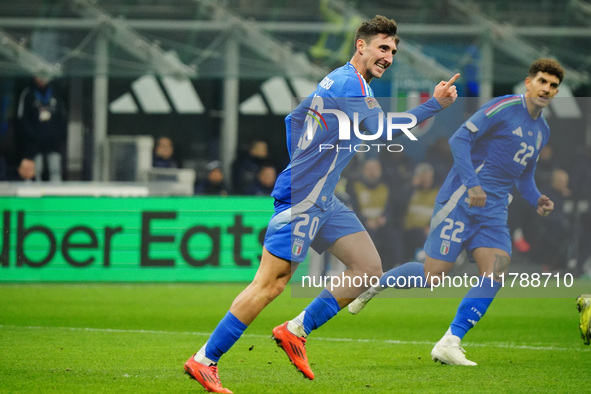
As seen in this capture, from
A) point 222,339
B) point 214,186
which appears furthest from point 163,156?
point 222,339

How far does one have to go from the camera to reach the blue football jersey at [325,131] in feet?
19.5

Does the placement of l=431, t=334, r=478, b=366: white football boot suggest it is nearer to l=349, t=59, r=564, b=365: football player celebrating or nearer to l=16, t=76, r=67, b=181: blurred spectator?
l=349, t=59, r=564, b=365: football player celebrating

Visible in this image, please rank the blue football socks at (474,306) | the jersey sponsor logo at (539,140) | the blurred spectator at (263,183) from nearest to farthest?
the blue football socks at (474,306) → the jersey sponsor logo at (539,140) → the blurred spectator at (263,183)

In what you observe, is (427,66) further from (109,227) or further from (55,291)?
(55,291)

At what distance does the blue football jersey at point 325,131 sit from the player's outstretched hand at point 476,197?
1.35 meters

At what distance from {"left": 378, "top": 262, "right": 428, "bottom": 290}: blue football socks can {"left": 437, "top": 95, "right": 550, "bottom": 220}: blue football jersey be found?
542 millimetres

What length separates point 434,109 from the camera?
19.7ft

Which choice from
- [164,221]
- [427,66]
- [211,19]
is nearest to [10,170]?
[164,221]

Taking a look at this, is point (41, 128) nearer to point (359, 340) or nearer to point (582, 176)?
point (359, 340)

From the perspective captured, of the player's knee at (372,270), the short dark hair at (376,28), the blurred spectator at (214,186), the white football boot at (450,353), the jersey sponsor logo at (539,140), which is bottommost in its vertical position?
the white football boot at (450,353)

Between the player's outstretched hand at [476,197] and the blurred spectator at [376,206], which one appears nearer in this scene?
the player's outstretched hand at [476,197]

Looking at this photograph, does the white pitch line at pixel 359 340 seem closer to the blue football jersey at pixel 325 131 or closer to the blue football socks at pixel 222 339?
the blue football jersey at pixel 325 131

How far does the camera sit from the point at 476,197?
23.9 feet

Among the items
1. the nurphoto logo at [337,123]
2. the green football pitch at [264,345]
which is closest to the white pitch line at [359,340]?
the green football pitch at [264,345]
